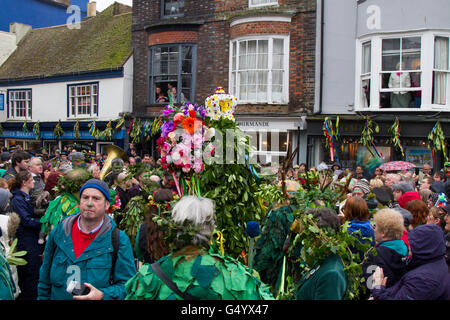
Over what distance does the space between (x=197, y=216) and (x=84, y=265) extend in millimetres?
1123

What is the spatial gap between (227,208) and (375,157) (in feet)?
31.1

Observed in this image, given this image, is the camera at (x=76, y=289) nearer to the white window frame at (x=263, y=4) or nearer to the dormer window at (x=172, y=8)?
the white window frame at (x=263, y=4)

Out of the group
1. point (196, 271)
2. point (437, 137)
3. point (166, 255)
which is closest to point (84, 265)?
point (166, 255)

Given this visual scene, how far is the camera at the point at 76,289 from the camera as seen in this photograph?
288 centimetres

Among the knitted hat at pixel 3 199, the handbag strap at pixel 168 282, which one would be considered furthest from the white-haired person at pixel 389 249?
the knitted hat at pixel 3 199

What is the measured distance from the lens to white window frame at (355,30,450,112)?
11.9 m

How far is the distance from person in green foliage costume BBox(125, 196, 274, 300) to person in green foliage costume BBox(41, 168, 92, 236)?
2.09 meters

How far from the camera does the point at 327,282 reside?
3023mm

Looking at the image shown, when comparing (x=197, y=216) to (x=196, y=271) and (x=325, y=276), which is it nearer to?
(x=196, y=271)

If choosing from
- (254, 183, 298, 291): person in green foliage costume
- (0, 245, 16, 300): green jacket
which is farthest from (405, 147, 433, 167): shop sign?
(0, 245, 16, 300): green jacket

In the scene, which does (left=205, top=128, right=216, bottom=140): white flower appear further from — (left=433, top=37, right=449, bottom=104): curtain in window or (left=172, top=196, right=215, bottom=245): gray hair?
(left=433, top=37, right=449, bottom=104): curtain in window

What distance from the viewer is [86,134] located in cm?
1816

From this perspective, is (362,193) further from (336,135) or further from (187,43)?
(187,43)
